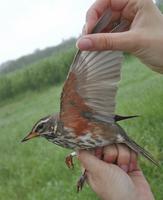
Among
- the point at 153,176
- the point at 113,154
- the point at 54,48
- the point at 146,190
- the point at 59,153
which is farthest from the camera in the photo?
the point at 54,48

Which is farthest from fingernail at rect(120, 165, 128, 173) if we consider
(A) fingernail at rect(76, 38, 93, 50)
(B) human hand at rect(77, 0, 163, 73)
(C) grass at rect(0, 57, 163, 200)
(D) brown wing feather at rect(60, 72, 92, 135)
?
(C) grass at rect(0, 57, 163, 200)

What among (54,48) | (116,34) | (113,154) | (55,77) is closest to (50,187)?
(113,154)

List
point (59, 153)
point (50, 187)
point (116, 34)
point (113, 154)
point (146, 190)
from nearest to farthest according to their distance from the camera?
point (116, 34) < point (113, 154) < point (146, 190) < point (50, 187) < point (59, 153)

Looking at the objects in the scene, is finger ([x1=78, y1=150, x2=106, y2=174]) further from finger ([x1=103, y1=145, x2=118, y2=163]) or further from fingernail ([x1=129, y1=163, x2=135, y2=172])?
fingernail ([x1=129, y1=163, x2=135, y2=172])

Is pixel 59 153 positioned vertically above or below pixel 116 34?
below

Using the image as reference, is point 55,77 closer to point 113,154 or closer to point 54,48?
point 54,48

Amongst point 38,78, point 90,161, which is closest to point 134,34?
point 90,161

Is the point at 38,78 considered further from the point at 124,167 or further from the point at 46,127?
the point at 46,127
